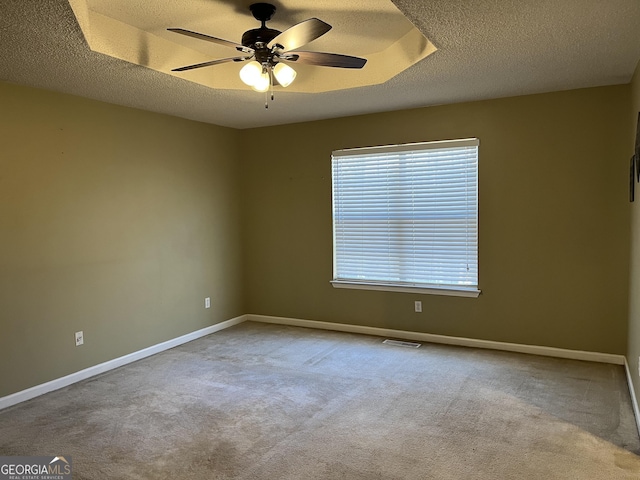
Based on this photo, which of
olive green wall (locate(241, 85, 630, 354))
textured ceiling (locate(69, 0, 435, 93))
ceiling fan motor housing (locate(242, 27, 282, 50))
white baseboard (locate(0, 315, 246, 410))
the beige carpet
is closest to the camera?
the beige carpet

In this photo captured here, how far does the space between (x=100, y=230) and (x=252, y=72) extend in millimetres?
2117

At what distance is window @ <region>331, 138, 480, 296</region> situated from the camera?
451cm

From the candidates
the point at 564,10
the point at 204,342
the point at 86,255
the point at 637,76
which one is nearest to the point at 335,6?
the point at 564,10

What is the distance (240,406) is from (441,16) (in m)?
2.73

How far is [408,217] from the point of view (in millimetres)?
4781

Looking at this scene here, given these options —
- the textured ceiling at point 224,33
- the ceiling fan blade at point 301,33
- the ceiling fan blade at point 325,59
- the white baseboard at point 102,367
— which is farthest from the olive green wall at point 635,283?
the white baseboard at point 102,367

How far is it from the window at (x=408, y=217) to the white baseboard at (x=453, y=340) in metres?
0.46

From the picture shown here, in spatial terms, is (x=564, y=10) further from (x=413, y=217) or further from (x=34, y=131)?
(x=34, y=131)

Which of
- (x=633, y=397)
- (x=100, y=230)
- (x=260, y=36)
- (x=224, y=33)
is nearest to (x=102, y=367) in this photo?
(x=100, y=230)

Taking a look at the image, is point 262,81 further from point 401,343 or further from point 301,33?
point 401,343

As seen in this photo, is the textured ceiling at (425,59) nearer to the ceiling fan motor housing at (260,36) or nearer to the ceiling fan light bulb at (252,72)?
the ceiling fan motor housing at (260,36)

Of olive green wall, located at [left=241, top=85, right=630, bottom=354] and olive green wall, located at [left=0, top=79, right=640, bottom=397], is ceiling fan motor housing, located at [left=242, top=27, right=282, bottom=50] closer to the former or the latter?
olive green wall, located at [left=0, top=79, right=640, bottom=397]

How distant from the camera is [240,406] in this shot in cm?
326

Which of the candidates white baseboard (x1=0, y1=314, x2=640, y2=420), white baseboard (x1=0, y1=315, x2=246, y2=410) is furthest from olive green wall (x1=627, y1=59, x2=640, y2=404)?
white baseboard (x1=0, y1=315, x2=246, y2=410)
